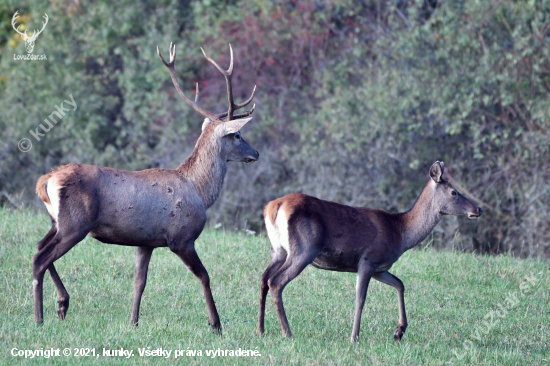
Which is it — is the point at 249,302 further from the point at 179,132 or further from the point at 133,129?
the point at 133,129

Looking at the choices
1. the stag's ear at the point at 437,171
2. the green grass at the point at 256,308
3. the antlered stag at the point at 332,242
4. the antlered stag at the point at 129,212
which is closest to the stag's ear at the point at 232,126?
the antlered stag at the point at 129,212

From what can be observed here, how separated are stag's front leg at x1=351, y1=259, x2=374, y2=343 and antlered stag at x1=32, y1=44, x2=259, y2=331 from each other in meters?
1.17

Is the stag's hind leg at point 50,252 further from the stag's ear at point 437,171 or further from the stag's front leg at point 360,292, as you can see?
the stag's ear at point 437,171

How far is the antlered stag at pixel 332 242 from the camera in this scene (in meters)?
6.54

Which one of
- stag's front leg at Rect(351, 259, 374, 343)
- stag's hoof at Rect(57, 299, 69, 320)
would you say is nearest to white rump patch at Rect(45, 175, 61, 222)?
stag's hoof at Rect(57, 299, 69, 320)

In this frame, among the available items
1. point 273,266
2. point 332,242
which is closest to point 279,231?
point 273,266

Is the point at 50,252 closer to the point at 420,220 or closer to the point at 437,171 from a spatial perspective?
the point at 420,220

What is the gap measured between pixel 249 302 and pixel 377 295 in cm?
150

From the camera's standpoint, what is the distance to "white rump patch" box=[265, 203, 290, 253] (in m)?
6.62

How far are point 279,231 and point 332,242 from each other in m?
0.48

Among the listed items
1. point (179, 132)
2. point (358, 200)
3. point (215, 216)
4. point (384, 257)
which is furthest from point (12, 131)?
point (384, 257)

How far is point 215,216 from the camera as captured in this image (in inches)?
675

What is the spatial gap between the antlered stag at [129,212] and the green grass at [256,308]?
0.47 meters

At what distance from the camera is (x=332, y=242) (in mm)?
6711
